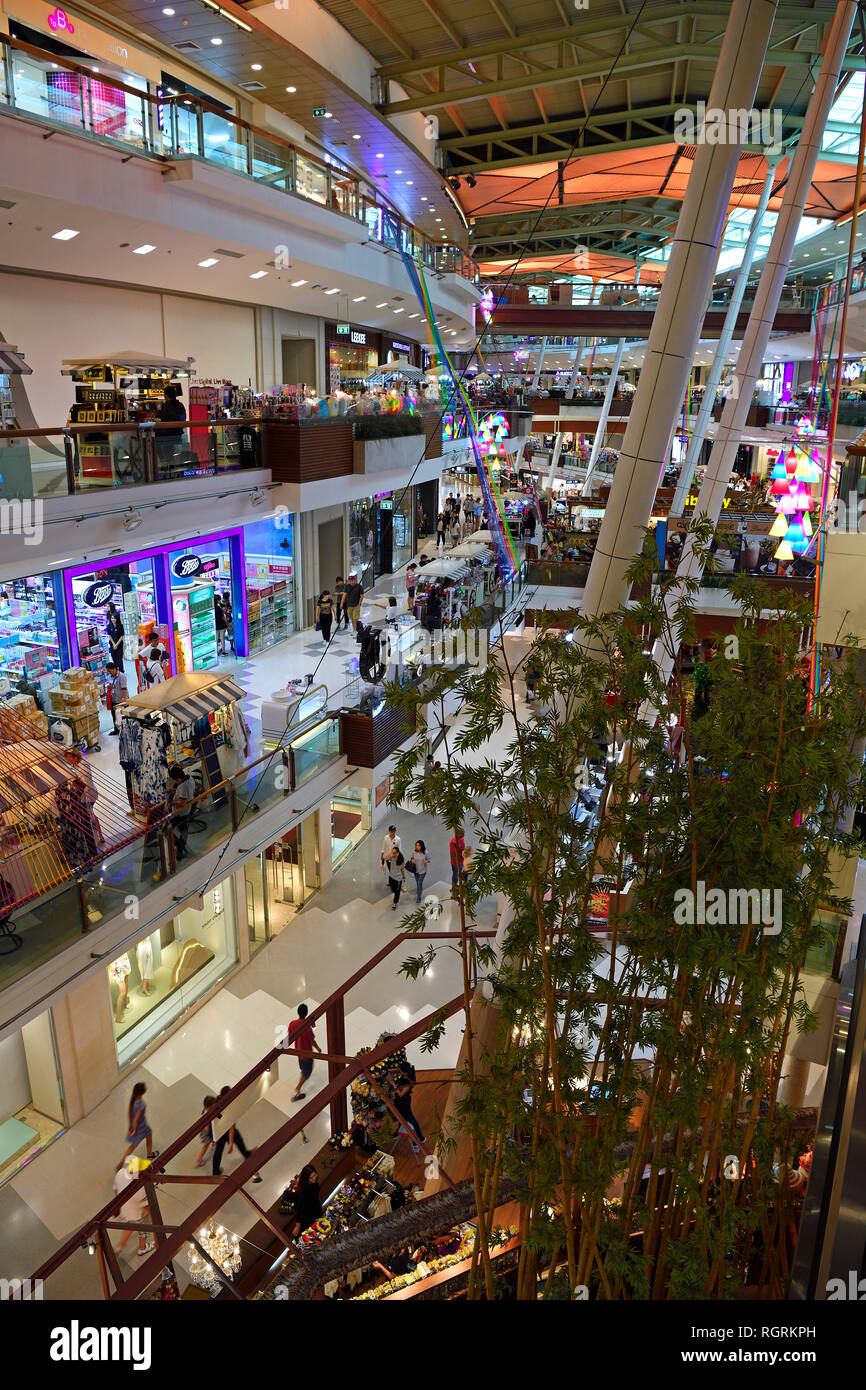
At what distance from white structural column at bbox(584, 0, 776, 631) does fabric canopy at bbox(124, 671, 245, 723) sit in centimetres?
547

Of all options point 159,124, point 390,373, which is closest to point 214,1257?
point 159,124

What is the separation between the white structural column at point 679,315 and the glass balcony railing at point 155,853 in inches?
205

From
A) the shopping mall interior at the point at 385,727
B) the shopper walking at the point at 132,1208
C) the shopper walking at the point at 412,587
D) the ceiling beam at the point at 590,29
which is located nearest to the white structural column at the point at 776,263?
the shopping mall interior at the point at 385,727

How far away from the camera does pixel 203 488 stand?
12117 mm

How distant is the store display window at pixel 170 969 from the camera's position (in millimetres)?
10539

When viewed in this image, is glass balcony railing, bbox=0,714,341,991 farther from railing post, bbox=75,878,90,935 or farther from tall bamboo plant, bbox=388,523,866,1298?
tall bamboo plant, bbox=388,523,866,1298

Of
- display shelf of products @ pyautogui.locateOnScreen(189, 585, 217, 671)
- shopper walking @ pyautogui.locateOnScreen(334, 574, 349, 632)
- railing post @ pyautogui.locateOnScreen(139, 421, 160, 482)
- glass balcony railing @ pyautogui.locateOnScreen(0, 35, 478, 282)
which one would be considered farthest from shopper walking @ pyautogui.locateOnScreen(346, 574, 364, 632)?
railing post @ pyautogui.locateOnScreen(139, 421, 160, 482)

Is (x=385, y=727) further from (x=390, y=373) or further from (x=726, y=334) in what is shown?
(x=390, y=373)

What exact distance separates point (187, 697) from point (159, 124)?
6.85m

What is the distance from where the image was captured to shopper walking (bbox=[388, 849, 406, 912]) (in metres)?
13.0

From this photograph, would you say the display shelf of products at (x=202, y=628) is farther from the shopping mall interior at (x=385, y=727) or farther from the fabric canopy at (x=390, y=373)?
the fabric canopy at (x=390, y=373)
